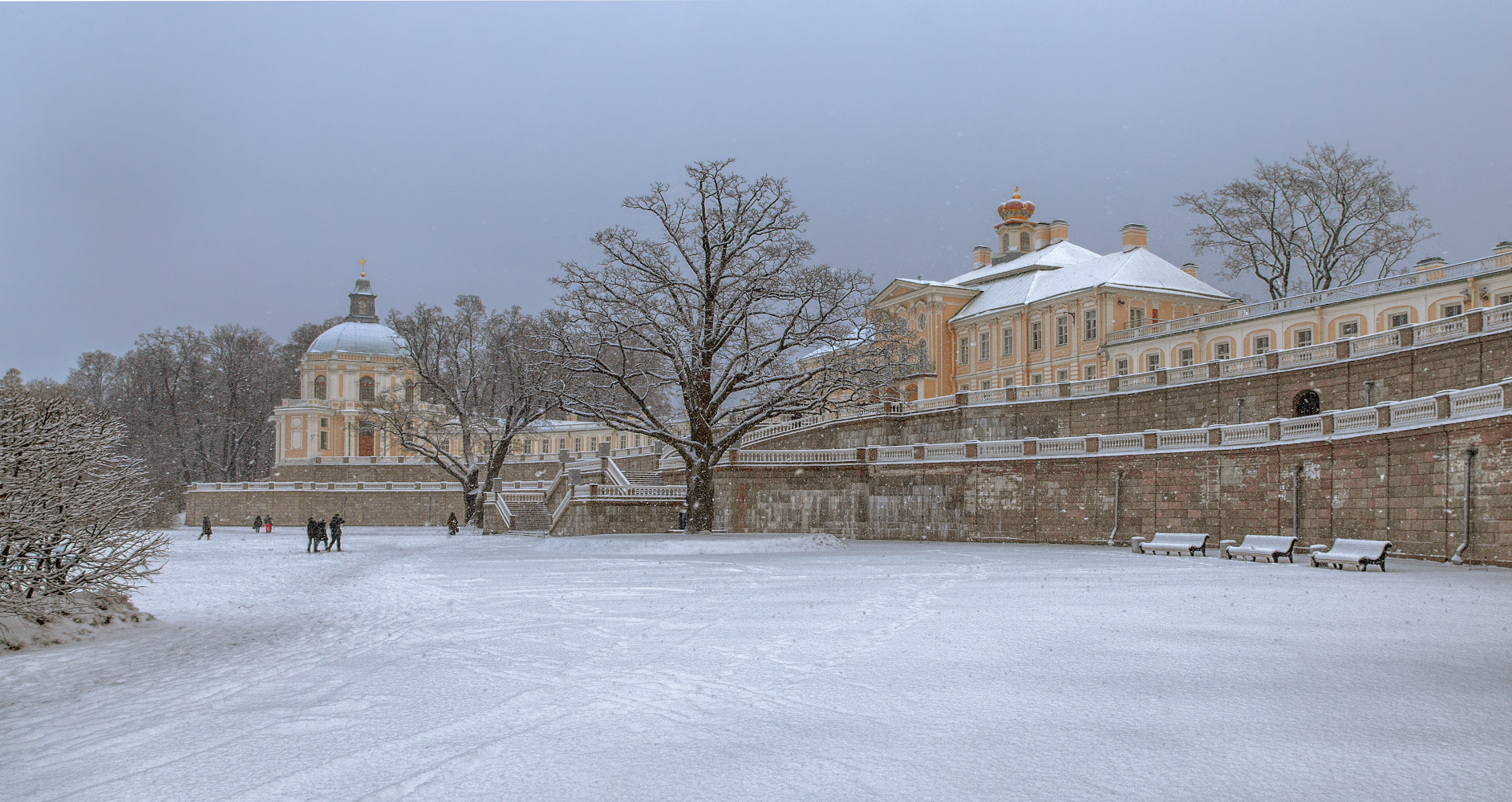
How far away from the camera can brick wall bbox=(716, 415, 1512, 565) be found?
23.9 m

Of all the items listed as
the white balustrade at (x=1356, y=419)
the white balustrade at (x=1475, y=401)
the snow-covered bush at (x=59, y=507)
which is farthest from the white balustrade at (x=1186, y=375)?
the snow-covered bush at (x=59, y=507)

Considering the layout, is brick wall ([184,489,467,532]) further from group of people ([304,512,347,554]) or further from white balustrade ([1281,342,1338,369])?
white balustrade ([1281,342,1338,369])

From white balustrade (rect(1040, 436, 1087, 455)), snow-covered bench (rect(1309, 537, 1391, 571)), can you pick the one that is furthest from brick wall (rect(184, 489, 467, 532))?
snow-covered bench (rect(1309, 537, 1391, 571))

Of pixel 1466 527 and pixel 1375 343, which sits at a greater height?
pixel 1375 343

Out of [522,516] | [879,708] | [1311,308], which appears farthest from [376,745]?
[1311,308]

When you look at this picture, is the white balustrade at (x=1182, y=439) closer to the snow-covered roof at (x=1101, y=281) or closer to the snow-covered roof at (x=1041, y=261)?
the snow-covered roof at (x=1101, y=281)

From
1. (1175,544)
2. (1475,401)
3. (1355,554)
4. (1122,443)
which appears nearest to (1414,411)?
(1475,401)

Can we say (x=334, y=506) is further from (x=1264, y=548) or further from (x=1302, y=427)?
(x=1264, y=548)

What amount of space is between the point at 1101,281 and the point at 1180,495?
20.9 metres

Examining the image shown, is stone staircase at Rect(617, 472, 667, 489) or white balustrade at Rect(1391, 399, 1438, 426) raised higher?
white balustrade at Rect(1391, 399, 1438, 426)

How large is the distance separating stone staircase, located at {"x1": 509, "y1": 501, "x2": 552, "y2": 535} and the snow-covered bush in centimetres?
2992

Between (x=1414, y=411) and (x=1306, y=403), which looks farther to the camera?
(x=1306, y=403)

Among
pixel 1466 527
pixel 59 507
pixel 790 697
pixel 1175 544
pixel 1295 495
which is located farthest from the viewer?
pixel 1295 495

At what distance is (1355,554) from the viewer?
22.1 metres
